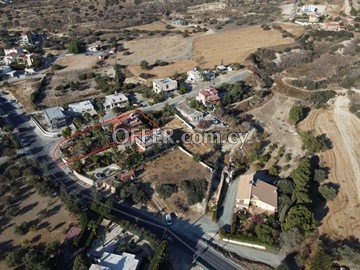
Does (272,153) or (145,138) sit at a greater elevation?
(145,138)

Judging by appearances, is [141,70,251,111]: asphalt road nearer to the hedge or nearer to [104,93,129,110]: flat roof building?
[104,93,129,110]: flat roof building

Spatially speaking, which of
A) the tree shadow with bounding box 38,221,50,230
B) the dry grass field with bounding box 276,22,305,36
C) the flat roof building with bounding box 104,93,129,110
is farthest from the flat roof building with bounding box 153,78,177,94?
the dry grass field with bounding box 276,22,305,36

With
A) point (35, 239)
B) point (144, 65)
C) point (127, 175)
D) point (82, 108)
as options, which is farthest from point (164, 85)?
point (35, 239)

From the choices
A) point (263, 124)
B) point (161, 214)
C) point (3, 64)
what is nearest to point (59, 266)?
point (161, 214)

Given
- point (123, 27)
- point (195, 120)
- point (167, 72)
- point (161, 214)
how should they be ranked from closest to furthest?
point (161, 214), point (195, 120), point (167, 72), point (123, 27)

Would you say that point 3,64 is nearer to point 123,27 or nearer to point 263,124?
point 123,27
